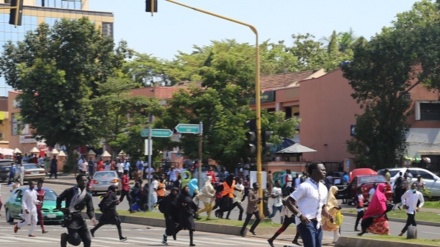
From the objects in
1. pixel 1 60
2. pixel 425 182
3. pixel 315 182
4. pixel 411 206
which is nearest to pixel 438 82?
pixel 425 182

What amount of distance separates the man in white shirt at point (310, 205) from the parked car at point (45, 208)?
20.6m

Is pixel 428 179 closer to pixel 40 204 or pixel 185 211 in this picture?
pixel 40 204

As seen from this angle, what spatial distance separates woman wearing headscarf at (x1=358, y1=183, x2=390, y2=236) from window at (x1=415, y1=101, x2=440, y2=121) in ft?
107

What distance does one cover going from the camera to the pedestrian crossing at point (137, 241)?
25.6 meters

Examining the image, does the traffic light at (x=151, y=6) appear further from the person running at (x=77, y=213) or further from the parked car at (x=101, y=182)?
the parked car at (x=101, y=182)

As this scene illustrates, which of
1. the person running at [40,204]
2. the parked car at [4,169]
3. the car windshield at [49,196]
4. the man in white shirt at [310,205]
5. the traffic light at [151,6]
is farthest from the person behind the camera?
the parked car at [4,169]

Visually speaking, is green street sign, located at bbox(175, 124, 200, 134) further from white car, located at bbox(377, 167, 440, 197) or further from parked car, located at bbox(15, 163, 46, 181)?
parked car, located at bbox(15, 163, 46, 181)

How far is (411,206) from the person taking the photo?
28797 millimetres

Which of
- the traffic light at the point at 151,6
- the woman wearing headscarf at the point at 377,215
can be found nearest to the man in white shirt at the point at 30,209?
the traffic light at the point at 151,6

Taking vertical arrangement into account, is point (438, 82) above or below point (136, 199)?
above

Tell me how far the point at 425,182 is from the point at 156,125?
670 inches

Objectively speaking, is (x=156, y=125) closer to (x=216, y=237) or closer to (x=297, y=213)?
(x=216, y=237)

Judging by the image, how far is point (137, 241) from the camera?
26906 millimetres

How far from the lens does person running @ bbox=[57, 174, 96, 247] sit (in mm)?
18781
